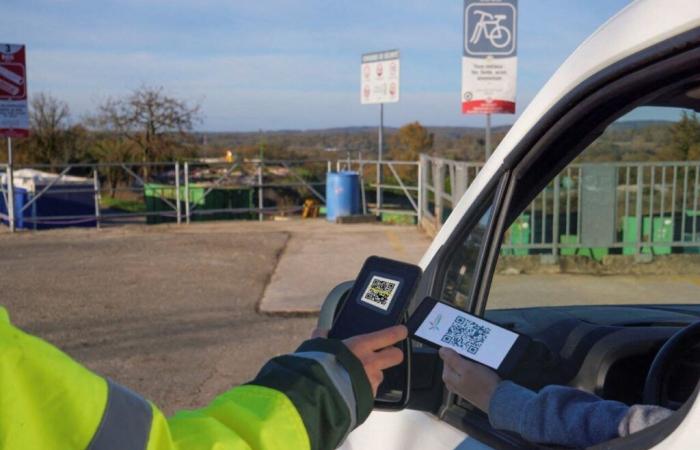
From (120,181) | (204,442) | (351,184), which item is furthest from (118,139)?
(204,442)

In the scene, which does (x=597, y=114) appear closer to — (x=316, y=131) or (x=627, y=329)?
(x=627, y=329)

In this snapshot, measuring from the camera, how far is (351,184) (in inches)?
602

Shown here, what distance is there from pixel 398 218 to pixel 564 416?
1408cm

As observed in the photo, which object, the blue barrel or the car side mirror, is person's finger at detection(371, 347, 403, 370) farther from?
the blue barrel

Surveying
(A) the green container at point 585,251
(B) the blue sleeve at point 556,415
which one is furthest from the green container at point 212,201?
(B) the blue sleeve at point 556,415

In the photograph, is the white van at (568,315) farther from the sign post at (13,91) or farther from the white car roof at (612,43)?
the sign post at (13,91)

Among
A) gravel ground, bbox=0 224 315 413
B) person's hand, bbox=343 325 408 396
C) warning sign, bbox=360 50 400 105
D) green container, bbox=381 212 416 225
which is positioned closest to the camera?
person's hand, bbox=343 325 408 396

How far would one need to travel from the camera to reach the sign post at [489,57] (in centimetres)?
770

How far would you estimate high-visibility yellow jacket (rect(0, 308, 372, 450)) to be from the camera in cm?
87

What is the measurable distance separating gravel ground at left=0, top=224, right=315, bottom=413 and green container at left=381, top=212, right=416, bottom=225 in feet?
9.63

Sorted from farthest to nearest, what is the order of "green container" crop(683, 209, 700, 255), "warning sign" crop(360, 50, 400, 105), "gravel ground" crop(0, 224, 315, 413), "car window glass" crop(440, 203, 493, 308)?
"warning sign" crop(360, 50, 400, 105) → "gravel ground" crop(0, 224, 315, 413) → "green container" crop(683, 209, 700, 255) → "car window glass" crop(440, 203, 493, 308)

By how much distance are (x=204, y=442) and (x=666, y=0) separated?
0.91 metres

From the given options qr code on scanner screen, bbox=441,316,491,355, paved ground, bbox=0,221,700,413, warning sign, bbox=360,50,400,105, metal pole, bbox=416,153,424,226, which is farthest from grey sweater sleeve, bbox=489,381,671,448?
warning sign, bbox=360,50,400,105

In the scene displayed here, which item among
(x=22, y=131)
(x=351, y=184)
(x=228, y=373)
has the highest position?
(x=22, y=131)
